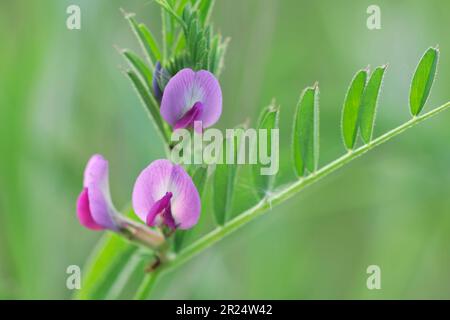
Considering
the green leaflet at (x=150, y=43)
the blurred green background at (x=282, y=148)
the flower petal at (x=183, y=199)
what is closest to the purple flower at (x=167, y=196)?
the flower petal at (x=183, y=199)

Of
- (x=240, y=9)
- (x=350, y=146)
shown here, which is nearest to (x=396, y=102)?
(x=240, y=9)

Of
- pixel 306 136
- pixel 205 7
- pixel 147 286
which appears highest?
pixel 205 7

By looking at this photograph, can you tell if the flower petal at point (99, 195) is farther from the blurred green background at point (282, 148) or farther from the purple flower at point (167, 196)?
the blurred green background at point (282, 148)

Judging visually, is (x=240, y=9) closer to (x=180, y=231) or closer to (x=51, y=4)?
(x=51, y=4)

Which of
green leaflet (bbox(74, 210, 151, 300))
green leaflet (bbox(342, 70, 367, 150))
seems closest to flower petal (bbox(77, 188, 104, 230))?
green leaflet (bbox(74, 210, 151, 300))

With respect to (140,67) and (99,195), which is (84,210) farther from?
(140,67)

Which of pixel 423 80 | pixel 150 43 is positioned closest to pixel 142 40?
pixel 150 43
